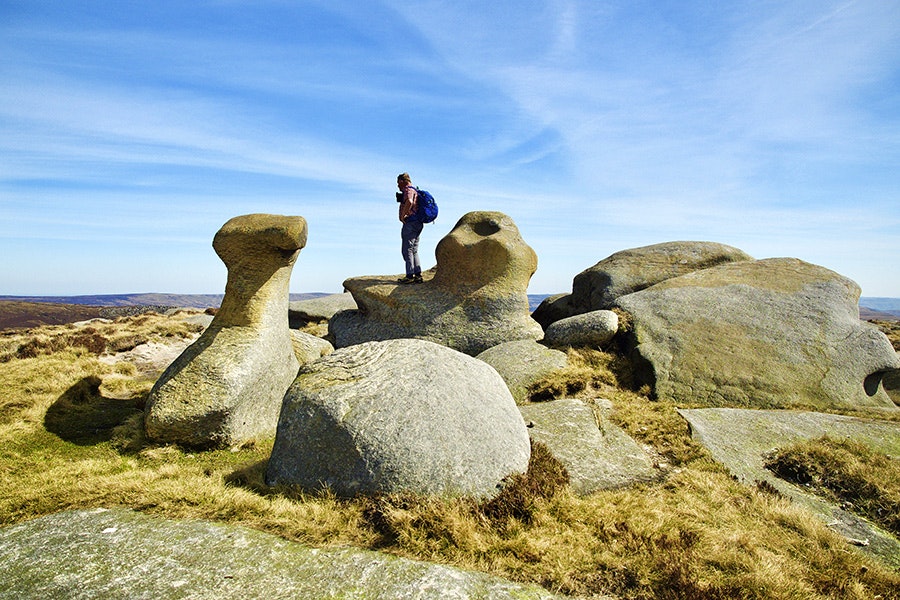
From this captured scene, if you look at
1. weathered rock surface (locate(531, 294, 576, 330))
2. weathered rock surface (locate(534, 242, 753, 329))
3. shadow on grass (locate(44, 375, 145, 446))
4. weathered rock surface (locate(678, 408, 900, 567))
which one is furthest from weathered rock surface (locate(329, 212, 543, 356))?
shadow on grass (locate(44, 375, 145, 446))

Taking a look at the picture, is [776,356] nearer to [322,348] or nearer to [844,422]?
[844,422]

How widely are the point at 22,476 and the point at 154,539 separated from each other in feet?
9.56

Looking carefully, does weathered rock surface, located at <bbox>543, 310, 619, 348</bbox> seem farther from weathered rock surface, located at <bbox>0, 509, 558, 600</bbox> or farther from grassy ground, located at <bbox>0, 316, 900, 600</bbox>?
weathered rock surface, located at <bbox>0, 509, 558, 600</bbox>

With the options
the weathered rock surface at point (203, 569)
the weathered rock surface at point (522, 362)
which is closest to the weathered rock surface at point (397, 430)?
the weathered rock surface at point (203, 569)

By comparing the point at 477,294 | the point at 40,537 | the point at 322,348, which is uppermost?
the point at 477,294

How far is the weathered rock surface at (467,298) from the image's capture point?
39.9 ft

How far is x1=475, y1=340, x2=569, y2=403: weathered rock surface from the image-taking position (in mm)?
9422

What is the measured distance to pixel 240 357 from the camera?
7949 mm

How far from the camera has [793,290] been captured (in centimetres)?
1170

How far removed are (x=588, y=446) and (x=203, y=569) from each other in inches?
183

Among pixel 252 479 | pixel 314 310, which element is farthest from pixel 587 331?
pixel 314 310

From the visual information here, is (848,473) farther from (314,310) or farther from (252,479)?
(314,310)

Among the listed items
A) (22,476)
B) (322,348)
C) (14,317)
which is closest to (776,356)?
(322,348)

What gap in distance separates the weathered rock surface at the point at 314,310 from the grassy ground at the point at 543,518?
1209 centimetres
